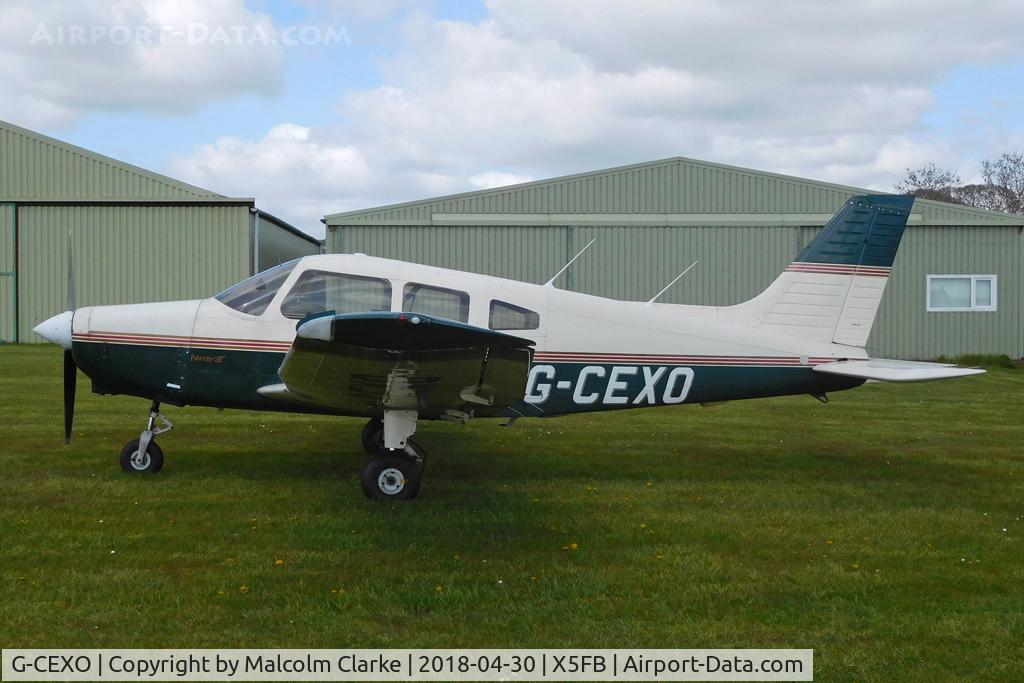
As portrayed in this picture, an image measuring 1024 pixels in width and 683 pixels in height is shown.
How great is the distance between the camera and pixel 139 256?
2230 cm

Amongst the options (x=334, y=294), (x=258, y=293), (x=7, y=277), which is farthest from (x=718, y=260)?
(x=7, y=277)

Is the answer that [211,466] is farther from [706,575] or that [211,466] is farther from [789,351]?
[789,351]

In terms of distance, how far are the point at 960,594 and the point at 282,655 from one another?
3.71 meters

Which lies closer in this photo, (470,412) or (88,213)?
(470,412)

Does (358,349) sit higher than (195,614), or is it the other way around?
(358,349)

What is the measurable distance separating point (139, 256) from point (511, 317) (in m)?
18.0

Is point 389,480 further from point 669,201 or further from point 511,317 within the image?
point 669,201

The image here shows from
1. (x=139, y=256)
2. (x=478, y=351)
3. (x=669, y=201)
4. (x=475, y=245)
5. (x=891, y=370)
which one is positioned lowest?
(x=891, y=370)

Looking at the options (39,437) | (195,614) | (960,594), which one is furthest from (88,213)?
(960,594)

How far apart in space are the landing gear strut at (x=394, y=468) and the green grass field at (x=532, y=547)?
0.16 m

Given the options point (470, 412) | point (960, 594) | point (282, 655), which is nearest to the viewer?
point (282, 655)

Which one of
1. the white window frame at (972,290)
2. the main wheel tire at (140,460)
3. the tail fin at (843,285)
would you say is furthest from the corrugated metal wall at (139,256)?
the white window frame at (972,290)

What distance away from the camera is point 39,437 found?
946cm

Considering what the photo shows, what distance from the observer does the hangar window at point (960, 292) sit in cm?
2209
